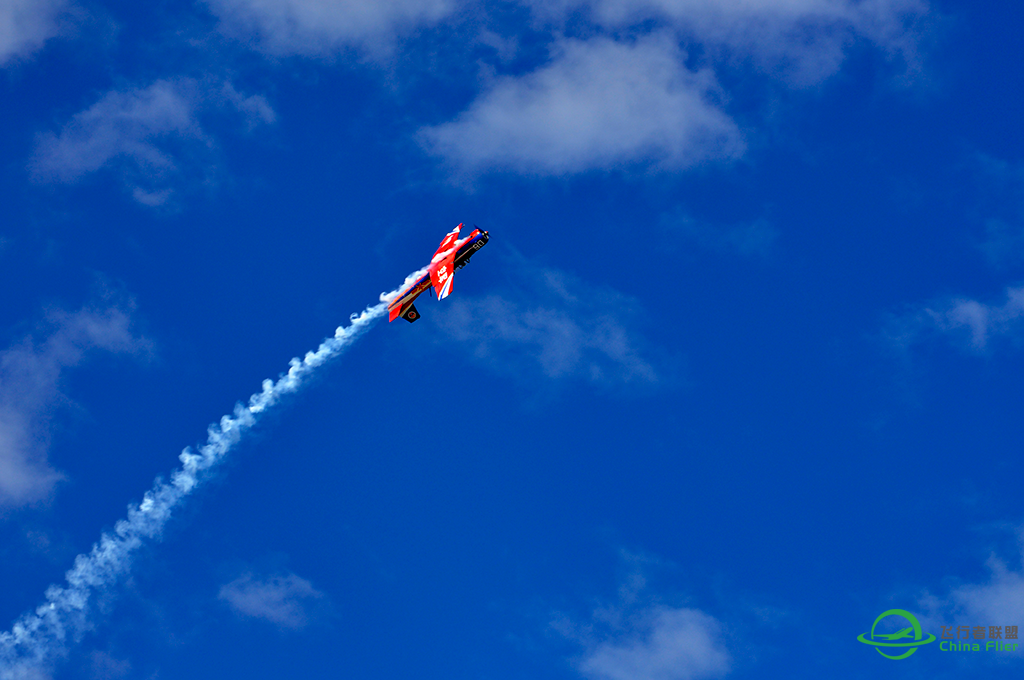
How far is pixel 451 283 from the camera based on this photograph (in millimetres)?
105875

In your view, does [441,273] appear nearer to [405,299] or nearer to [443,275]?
[443,275]

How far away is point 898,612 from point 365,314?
73.5 m

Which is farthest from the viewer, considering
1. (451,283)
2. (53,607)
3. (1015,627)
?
(451,283)

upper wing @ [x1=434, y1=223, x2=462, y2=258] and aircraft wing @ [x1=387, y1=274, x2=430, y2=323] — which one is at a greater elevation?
upper wing @ [x1=434, y1=223, x2=462, y2=258]

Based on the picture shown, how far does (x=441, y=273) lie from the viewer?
10731cm

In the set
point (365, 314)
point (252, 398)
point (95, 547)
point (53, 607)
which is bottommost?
point (53, 607)

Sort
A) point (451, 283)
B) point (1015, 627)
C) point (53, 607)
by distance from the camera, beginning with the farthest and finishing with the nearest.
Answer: point (451, 283) → point (53, 607) → point (1015, 627)

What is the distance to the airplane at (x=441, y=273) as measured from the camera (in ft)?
349

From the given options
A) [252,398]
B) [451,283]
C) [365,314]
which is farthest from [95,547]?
[451,283]

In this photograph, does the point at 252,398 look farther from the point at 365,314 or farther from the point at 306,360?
the point at 365,314

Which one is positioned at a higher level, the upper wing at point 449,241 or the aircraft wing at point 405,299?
the upper wing at point 449,241

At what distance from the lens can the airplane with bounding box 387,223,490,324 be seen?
106375 millimetres

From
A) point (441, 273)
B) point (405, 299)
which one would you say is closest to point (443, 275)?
point (441, 273)

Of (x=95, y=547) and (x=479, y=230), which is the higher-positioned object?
(x=479, y=230)
